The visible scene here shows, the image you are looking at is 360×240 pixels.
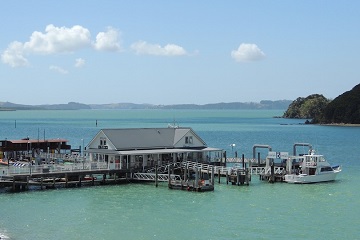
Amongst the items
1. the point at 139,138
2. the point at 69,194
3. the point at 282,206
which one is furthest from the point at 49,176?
the point at 282,206

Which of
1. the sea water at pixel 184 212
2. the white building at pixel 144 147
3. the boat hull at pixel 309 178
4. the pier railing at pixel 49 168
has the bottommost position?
the sea water at pixel 184 212

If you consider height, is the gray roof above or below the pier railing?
above

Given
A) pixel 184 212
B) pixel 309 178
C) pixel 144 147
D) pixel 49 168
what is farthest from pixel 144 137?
pixel 184 212

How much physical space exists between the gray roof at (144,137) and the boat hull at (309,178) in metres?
13.4

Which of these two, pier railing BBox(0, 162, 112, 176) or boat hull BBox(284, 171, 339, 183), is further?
boat hull BBox(284, 171, 339, 183)

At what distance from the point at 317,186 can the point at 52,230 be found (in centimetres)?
Answer: 3181

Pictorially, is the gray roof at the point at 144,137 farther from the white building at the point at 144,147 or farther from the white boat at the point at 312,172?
Answer: the white boat at the point at 312,172

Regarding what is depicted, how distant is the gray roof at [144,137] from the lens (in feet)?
231

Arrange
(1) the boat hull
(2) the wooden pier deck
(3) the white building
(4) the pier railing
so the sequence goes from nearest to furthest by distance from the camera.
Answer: (4) the pier railing → (2) the wooden pier deck → (1) the boat hull → (3) the white building

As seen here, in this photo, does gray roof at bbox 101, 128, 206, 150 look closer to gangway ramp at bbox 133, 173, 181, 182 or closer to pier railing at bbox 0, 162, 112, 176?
pier railing at bbox 0, 162, 112, 176

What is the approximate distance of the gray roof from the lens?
2771 inches

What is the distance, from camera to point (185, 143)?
74625mm

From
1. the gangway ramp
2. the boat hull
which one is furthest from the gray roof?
the boat hull

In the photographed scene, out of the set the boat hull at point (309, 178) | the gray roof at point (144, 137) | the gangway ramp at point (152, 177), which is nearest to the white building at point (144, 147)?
the gray roof at point (144, 137)
